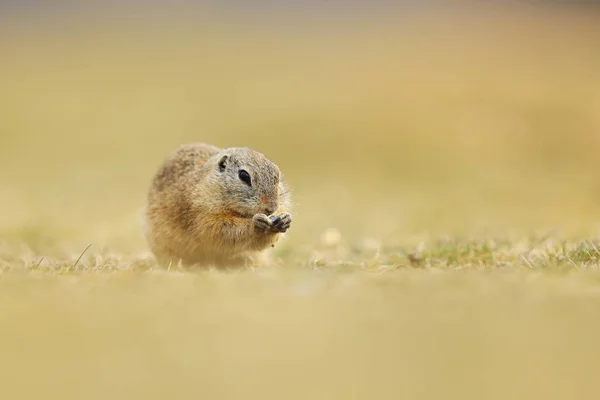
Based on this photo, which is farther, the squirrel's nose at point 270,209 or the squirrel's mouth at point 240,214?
the squirrel's mouth at point 240,214

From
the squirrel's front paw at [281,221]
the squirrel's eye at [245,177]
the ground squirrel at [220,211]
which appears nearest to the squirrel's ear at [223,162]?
the ground squirrel at [220,211]

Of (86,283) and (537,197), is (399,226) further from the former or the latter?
(86,283)

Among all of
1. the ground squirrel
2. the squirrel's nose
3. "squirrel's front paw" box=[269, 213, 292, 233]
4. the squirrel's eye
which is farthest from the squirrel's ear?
"squirrel's front paw" box=[269, 213, 292, 233]

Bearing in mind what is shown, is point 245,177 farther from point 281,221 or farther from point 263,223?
point 281,221

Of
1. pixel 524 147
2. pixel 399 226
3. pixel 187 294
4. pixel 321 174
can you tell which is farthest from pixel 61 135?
pixel 187 294

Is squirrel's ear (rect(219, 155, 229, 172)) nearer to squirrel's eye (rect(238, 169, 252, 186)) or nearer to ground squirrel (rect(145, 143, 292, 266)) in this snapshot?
ground squirrel (rect(145, 143, 292, 266))

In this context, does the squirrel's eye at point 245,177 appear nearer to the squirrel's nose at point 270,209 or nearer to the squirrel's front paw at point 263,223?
the squirrel's nose at point 270,209
